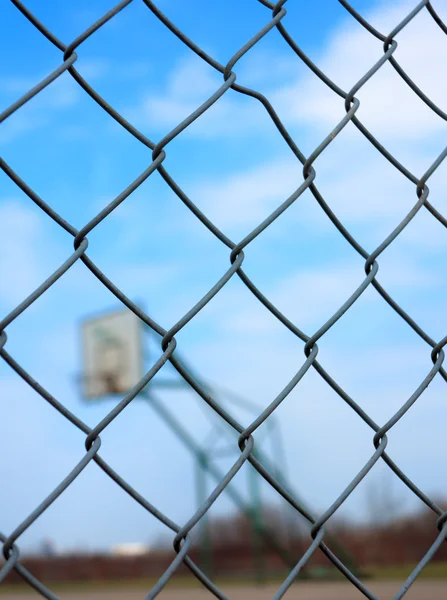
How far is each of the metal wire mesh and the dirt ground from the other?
6221 mm

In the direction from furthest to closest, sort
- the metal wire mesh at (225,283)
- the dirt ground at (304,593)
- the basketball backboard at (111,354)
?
the dirt ground at (304,593) → the basketball backboard at (111,354) → the metal wire mesh at (225,283)

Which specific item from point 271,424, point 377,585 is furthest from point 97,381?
point 377,585

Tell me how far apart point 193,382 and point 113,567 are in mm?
11616

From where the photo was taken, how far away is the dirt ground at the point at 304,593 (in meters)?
Result: 6.99

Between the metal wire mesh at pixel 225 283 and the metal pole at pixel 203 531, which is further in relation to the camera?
the metal pole at pixel 203 531

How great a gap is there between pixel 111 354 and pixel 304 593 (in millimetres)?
3040

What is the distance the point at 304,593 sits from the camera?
7.89 metres

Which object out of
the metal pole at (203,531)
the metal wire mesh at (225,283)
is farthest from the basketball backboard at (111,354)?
the metal wire mesh at (225,283)

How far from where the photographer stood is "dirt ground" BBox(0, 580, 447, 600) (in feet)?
22.9

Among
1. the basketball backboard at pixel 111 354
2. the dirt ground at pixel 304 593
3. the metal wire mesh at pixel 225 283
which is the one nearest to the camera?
the metal wire mesh at pixel 225 283

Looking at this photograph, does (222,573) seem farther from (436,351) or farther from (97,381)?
(436,351)

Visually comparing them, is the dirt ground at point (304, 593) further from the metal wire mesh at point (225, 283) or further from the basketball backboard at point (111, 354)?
the metal wire mesh at point (225, 283)

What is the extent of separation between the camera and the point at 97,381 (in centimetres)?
687

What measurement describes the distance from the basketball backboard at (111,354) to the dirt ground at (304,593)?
1685mm
